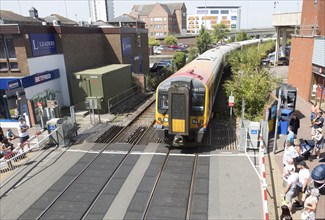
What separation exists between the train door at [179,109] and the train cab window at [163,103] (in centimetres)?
54

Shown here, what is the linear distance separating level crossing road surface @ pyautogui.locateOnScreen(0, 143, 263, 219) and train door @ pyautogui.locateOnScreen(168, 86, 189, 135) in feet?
4.58

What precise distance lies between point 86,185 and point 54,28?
44.6 feet

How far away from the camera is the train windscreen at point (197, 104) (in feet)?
38.8

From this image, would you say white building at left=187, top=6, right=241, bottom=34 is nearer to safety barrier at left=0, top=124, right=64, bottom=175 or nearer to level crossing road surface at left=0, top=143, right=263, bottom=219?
safety barrier at left=0, top=124, right=64, bottom=175

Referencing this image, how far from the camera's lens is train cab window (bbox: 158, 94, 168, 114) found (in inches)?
475

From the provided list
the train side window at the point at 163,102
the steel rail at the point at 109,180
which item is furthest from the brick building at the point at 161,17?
the train side window at the point at 163,102

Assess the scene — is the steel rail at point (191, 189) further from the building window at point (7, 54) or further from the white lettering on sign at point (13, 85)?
the building window at point (7, 54)

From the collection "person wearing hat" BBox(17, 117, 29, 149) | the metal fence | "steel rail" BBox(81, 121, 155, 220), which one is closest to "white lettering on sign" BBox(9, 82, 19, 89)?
the metal fence

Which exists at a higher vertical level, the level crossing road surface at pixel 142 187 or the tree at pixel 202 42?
the tree at pixel 202 42

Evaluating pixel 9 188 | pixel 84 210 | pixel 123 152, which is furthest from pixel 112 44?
pixel 84 210

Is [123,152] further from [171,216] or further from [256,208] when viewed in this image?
[256,208]

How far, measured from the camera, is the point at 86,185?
10039 mm

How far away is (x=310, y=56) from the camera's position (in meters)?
19.9

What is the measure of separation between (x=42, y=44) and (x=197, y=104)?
1211cm
